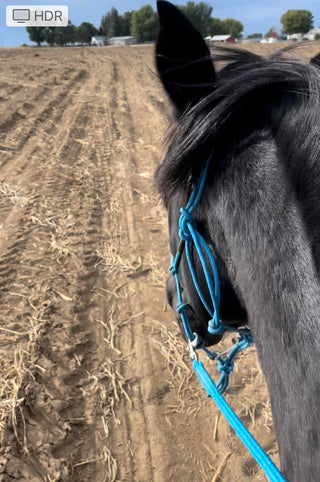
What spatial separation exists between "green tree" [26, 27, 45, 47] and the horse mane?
9026 cm

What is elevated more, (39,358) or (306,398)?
(306,398)

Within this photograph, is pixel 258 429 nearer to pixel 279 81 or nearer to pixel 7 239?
pixel 279 81

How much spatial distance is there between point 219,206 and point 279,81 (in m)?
0.45

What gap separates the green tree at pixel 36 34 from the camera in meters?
79.9

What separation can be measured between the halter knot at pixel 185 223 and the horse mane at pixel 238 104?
0.14 m

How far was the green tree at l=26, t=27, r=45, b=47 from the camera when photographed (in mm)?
79938

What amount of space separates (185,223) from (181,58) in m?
0.58

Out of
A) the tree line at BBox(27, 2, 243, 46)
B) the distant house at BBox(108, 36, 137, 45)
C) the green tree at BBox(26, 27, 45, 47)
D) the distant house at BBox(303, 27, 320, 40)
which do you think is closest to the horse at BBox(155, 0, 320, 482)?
the distant house at BBox(303, 27, 320, 40)

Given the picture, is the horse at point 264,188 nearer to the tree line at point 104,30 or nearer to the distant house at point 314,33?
the distant house at point 314,33

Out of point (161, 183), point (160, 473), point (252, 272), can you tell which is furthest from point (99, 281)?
point (252, 272)

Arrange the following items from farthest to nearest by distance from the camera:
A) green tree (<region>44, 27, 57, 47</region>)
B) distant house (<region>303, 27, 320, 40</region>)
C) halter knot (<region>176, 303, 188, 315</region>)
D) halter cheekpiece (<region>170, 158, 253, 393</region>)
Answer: green tree (<region>44, 27, 57, 47</region>) → distant house (<region>303, 27, 320, 40</region>) → halter knot (<region>176, 303, 188, 315</region>) → halter cheekpiece (<region>170, 158, 253, 393</region>)

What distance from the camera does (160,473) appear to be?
286cm

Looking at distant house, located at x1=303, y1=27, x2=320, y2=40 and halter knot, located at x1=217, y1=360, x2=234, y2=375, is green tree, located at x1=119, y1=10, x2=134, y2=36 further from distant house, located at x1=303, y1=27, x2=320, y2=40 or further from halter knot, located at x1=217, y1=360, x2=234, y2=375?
halter knot, located at x1=217, y1=360, x2=234, y2=375

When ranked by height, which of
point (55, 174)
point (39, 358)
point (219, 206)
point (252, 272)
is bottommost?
point (39, 358)
